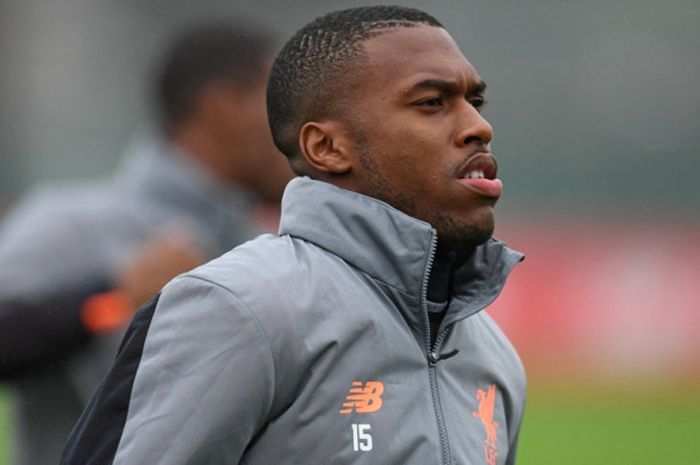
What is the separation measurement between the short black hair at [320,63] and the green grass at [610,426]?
27.5 ft

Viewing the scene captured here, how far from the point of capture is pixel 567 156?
1555cm

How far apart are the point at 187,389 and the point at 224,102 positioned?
289cm

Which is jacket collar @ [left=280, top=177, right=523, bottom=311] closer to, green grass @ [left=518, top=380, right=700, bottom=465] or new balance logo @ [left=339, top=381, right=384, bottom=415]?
new balance logo @ [left=339, top=381, right=384, bottom=415]

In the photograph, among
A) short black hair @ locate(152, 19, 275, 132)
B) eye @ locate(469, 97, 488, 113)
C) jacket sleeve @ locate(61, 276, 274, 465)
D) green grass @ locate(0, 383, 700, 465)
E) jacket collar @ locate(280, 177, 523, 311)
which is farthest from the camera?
green grass @ locate(0, 383, 700, 465)

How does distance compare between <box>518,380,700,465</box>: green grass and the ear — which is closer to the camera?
the ear

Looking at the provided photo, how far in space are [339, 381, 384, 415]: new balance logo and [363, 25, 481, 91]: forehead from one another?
1.75ft

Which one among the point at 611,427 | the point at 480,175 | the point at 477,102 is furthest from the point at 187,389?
the point at 611,427

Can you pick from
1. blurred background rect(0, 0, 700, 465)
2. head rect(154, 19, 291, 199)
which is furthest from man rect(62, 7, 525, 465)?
blurred background rect(0, 0, 700, 465)

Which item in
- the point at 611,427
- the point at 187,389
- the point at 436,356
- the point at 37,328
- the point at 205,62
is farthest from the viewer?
the point at 611,427

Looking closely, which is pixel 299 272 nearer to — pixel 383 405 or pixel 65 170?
pixel 383 405

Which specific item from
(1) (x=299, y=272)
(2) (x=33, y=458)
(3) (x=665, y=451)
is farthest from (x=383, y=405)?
(3) (x=665, y=451)

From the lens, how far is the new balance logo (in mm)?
2160

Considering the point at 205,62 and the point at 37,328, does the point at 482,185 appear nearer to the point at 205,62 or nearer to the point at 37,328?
the point at 37,328

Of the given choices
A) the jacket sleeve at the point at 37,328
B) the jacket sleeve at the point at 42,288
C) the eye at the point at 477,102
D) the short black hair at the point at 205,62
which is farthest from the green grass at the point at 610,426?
the eye at the point at 477,102
